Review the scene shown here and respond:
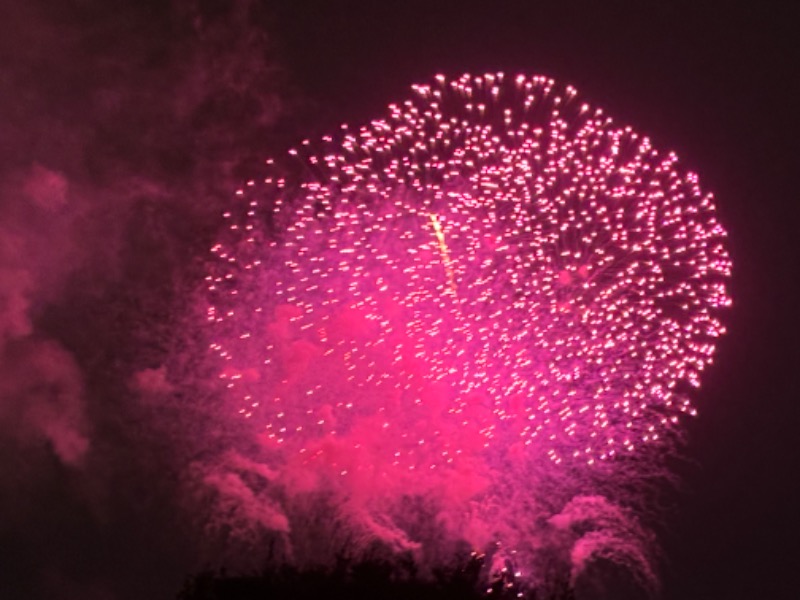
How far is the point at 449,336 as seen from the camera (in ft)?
85.1

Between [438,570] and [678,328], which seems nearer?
[438,570]

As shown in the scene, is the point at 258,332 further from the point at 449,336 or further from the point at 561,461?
the point at 561,461

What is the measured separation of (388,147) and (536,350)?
3.80 meters

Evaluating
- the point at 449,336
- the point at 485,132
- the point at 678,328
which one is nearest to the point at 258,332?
the point at 449,336

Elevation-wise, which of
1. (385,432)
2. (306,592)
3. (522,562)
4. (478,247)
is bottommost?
(306,592)

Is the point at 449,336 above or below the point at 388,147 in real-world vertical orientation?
below

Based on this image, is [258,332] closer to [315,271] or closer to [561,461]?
[315,271]

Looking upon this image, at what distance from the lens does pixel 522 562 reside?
85.3 feet

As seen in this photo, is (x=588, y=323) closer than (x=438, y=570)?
No

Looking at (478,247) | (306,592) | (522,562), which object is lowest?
(306,592)

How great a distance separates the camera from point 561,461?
25844 millimetres

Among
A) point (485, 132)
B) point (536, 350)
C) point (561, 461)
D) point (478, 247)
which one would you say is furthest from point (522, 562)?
point (485, 132)

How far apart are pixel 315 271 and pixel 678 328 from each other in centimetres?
562

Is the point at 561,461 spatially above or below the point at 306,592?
above
